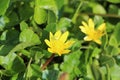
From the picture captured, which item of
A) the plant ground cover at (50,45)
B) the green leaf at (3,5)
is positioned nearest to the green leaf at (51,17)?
the plant ground cover at (50,45)

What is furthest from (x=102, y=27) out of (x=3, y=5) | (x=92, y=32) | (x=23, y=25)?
(x=3, y=5)

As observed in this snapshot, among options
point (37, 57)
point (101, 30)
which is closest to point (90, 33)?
point (101, 30)

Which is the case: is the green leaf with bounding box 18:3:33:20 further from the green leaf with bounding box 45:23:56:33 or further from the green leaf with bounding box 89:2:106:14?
the green leaf with bounding box 89:2:106:14

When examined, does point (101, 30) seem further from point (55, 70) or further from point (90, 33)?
point (55, 70)

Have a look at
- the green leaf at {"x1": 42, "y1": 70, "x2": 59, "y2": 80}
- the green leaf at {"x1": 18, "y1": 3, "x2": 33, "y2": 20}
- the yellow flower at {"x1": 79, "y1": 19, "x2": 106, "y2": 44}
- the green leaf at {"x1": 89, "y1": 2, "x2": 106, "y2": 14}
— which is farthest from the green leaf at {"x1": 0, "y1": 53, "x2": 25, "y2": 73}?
the green leaf at {"x1": 89, "y1": 2, "x2": 106, "y2": 14}

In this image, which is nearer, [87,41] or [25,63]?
[25,63]
